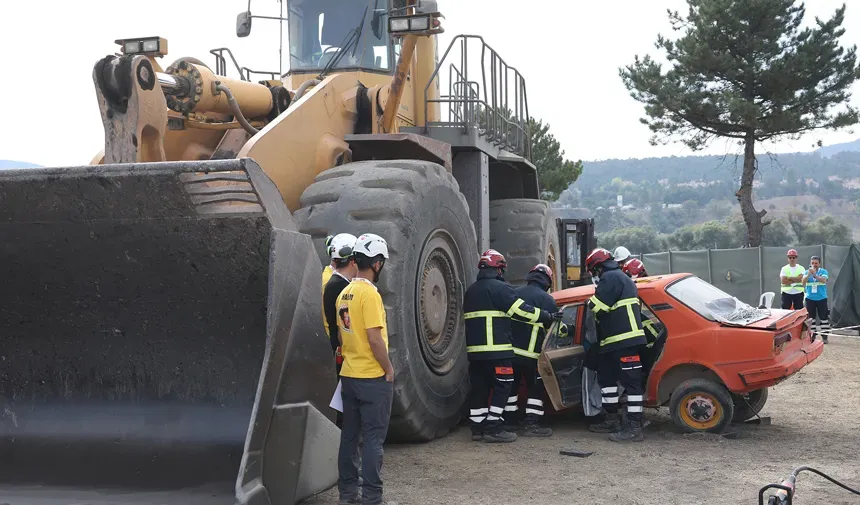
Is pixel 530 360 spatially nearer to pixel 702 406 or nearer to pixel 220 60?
pixel 702 406

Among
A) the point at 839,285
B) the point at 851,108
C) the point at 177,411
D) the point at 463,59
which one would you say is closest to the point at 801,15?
the point at 851,108

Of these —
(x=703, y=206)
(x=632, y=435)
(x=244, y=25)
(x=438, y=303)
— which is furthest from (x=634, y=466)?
(x=703, y=206)

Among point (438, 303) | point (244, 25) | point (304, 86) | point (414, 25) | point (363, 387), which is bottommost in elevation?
point (363, 387)

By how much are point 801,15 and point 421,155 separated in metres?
24.3

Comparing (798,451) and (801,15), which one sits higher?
(801,15)

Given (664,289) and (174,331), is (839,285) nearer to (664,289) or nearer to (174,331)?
(664,289)

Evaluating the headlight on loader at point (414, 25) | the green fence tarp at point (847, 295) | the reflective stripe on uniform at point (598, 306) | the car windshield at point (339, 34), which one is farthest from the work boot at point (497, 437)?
the green fence tarp at point (847, 295)

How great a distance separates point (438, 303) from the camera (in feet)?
26.7

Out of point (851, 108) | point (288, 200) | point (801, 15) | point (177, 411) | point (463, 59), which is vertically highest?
point (801, 15)

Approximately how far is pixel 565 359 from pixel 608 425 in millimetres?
762

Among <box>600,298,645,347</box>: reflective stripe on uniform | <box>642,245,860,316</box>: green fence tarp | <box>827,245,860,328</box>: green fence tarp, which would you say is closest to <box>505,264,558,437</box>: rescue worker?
<box>600,298,645,347</box>: reflective stripe on uniform

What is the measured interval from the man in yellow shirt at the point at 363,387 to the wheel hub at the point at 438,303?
1522 millimetres

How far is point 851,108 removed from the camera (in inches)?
1153

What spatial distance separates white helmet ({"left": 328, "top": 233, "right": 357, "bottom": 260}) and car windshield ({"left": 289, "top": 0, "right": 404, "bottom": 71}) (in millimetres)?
3058
